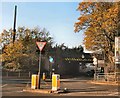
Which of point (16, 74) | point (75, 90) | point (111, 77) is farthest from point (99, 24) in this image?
point (16, 74)

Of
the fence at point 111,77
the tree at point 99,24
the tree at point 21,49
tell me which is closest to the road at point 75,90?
the fence at point 111,77

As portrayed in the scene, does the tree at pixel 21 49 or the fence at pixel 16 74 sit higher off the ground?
the tree at pixel 21 49

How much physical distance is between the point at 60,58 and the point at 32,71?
1544 centimetres

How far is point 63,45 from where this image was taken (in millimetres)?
80000

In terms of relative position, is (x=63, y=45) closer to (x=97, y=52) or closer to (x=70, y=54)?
(x=70, y=54)

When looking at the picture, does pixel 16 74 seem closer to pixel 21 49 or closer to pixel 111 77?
pixel 21 49

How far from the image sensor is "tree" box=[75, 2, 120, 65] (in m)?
36.3

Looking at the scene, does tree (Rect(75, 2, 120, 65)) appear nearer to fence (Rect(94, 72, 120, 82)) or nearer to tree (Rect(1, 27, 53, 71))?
fence (Rect(94, 72, 120, 82))

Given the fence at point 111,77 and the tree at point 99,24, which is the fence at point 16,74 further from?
the tree at point 99,24

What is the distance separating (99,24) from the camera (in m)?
37.9

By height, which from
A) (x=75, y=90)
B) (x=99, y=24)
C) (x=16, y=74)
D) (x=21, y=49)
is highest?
(x=99, y=24)

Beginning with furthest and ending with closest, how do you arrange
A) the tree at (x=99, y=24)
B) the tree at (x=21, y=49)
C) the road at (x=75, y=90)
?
the tree at (x=21, y=49) < the tree at (x=99, y=24) < the road at (x=75, y=90)

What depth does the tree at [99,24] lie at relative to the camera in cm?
3634

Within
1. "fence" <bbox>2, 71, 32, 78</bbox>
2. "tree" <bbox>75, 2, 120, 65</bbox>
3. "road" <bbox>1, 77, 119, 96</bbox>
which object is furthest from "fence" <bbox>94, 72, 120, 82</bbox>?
"fence" <bbox>2, 71, 32, 78</bbox>
